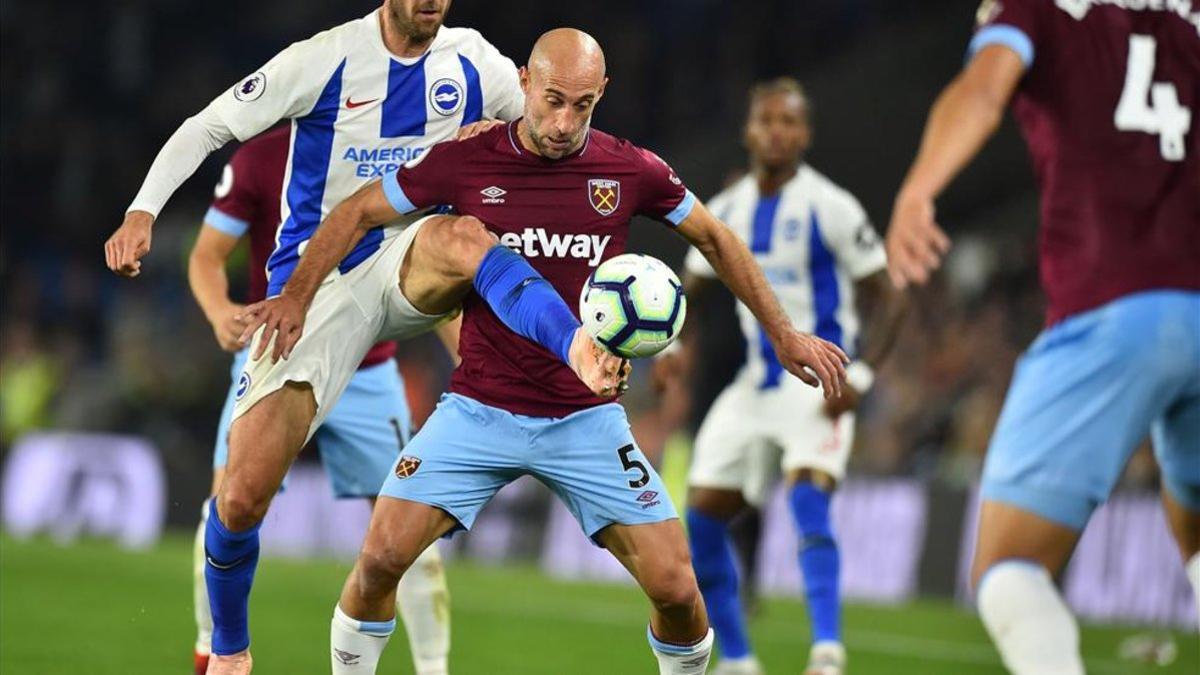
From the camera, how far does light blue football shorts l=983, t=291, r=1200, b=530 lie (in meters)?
4.23

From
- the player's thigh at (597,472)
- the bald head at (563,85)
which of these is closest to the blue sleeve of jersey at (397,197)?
the bald head at (563,85)

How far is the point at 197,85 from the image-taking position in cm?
2128

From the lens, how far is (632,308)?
16.8ft

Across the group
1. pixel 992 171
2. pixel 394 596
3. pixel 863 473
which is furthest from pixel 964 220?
pixel 394 596

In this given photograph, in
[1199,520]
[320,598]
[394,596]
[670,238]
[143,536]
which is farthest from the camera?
[670,238]

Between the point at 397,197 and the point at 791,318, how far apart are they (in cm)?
287

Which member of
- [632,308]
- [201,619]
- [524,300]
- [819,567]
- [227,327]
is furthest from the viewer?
[819,567]

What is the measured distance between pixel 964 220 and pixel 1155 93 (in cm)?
1587

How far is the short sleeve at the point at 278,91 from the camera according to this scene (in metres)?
6.05

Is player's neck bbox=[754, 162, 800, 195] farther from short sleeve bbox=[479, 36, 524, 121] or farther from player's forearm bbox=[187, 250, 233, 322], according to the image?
player's forearm bbox=[187, 250, 233, 322]

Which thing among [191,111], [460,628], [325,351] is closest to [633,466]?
[325,351]

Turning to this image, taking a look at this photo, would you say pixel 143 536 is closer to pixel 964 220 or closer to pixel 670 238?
pixel 670 238

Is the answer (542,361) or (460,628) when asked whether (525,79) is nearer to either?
(542,361)

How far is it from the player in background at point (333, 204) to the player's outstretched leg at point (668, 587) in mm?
966
